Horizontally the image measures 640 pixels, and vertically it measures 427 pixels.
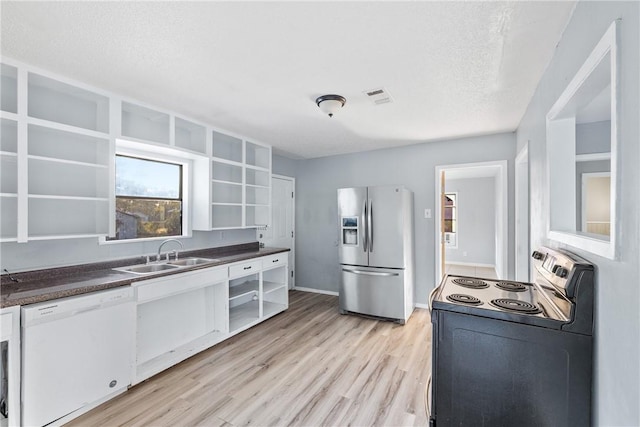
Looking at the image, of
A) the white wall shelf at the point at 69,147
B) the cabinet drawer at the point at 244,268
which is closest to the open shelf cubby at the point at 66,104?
the white wall shelf at the point at 69,147

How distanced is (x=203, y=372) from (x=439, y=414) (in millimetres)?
2020

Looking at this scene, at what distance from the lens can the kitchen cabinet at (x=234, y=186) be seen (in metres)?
3.37

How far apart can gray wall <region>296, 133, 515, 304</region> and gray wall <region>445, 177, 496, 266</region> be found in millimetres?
3787

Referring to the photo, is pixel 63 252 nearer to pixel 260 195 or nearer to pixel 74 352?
pixel 74 352

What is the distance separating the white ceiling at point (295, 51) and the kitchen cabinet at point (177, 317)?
1647 mm

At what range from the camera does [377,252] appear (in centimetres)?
383

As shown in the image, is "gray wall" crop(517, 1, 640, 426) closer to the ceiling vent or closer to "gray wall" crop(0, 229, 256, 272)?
the ceiling vent

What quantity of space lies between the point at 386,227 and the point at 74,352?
10.5ft

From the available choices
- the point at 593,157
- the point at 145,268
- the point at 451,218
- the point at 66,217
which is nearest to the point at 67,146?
the point at 66,217

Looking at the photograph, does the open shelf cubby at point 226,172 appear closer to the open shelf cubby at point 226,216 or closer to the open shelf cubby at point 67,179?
the open shelf cubby at point 226,216

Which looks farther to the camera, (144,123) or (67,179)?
(144,123)

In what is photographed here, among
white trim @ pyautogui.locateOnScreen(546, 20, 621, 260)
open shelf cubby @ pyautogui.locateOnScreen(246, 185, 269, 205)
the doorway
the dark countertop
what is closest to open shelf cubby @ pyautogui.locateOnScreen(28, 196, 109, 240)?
the dark countertop

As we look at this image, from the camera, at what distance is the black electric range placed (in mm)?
1182

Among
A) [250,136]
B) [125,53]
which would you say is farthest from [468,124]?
[125,53]
